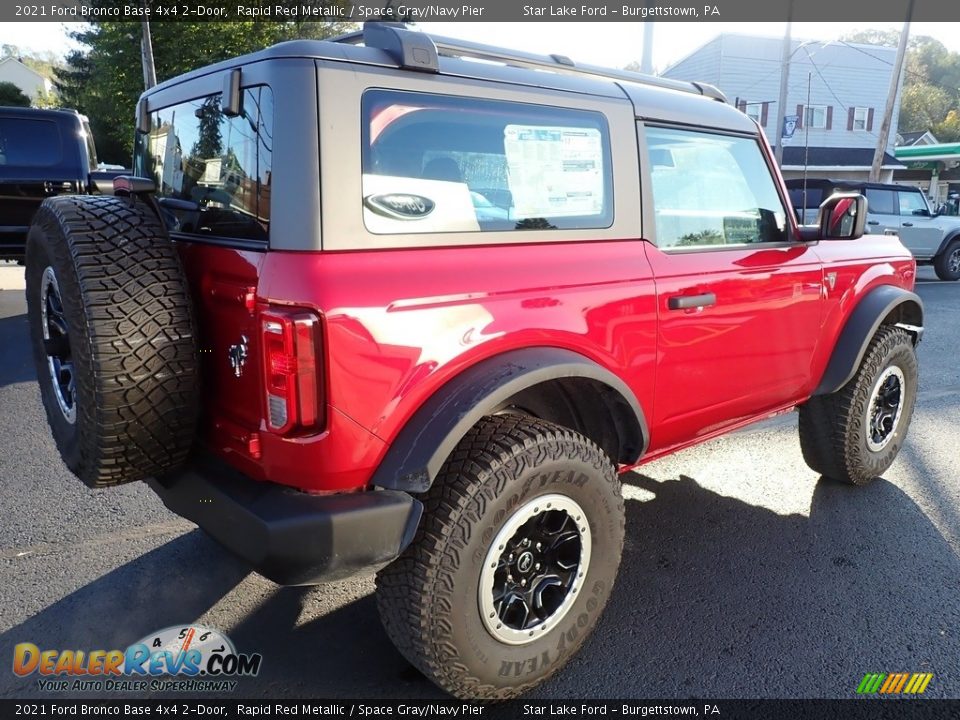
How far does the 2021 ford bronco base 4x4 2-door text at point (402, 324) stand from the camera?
199cm

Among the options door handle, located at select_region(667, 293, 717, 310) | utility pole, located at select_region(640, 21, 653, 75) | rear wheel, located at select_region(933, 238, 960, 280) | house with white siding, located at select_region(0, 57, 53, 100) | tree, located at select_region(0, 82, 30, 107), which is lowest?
rear wheel, located at select_region(933, 238, 960, 280)

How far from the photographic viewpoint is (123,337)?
202cm

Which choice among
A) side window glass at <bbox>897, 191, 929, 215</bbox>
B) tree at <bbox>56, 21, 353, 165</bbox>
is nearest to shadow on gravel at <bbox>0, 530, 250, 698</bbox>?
side window glass at <bbox>897, 191, 929, 215</bbox>

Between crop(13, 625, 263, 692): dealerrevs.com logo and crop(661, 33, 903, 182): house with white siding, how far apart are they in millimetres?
29245

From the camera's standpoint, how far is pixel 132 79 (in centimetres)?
2073

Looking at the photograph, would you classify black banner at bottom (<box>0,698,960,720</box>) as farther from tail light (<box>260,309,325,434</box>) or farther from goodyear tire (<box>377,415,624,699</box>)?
tail light (<box>260,309,325,434</box>)

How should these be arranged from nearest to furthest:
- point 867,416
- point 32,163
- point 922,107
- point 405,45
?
point 405,45 < point 867,416 < point 32,163 < point 922,107

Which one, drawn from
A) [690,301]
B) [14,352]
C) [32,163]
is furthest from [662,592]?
[32,163]

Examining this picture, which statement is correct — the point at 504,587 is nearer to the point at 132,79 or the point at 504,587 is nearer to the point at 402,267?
the point at 402,267

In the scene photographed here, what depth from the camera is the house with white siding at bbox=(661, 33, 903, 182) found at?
2900 centimetres

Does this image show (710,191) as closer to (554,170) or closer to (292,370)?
(554,170)

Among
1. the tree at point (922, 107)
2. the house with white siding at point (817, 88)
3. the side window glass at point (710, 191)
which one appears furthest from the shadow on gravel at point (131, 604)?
the tree at point (922, 107)

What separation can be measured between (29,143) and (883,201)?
531 inches

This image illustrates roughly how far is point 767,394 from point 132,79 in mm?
22224
